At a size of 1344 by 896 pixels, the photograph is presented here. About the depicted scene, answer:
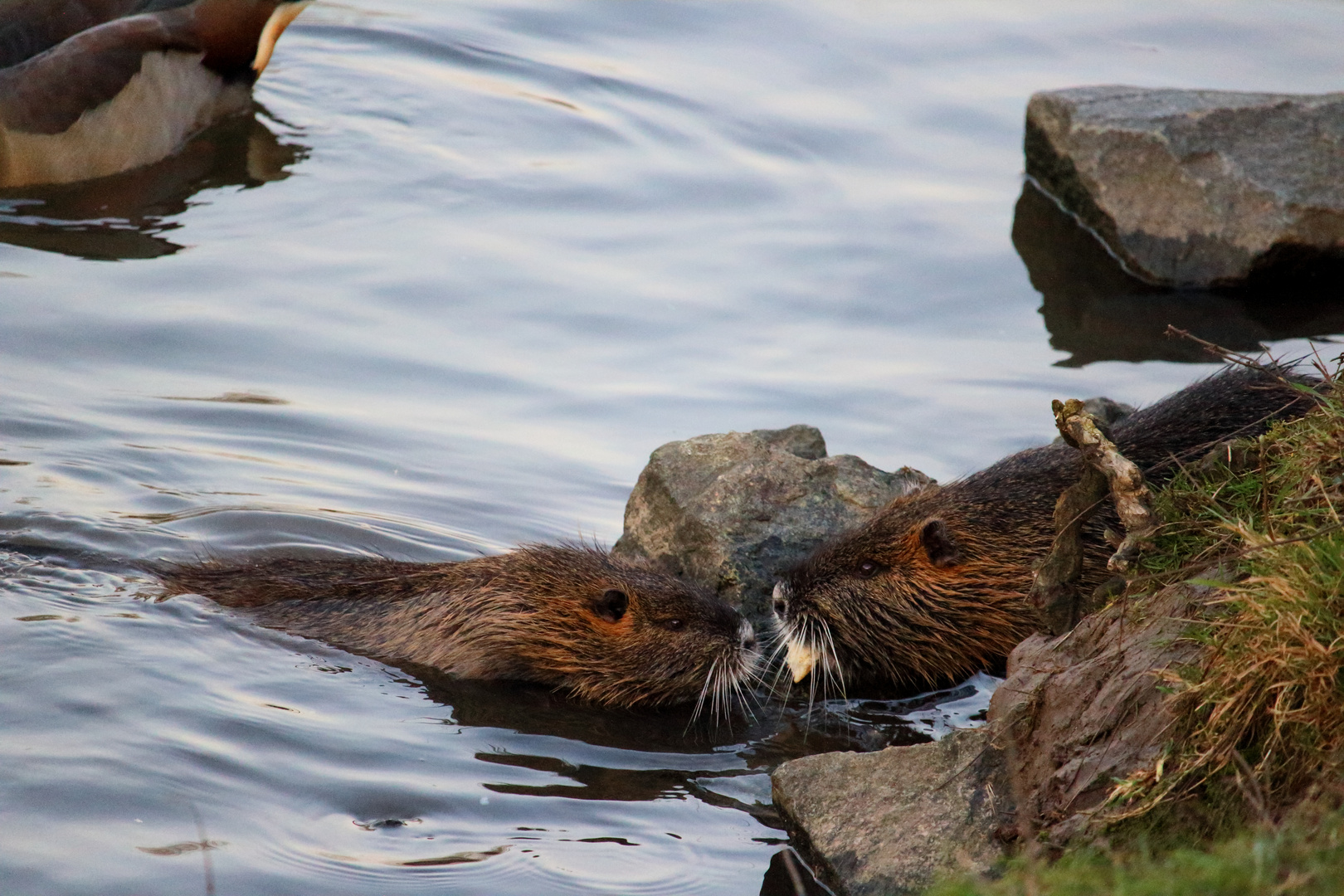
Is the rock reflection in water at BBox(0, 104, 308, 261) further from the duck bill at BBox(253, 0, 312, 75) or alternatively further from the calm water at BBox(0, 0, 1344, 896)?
the duck bill at BBox(253, 0, 312, 75)

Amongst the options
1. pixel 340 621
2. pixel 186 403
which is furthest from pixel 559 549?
pixel 186 403

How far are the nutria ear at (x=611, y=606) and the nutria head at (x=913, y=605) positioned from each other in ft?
1.99

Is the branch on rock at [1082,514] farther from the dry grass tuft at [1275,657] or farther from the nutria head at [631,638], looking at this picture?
the nutria head at [631,638]

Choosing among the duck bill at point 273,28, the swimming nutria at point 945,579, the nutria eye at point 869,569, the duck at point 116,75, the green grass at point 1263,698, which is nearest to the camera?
the green grass at point 1263,698

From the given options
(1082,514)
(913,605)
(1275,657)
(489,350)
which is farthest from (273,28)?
(1275,657)

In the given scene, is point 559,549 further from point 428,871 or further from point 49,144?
point 49,144

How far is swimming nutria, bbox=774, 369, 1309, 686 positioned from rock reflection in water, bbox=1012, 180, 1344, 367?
9.47ft

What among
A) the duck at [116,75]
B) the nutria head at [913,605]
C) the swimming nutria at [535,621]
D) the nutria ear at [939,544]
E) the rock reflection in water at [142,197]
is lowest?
the swimming nutria at [535,621]

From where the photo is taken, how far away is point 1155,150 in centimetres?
935

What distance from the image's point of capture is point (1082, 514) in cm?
439

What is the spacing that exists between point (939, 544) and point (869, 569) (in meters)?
0.29

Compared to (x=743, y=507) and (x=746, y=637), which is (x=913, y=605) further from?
(x=743, y=507)

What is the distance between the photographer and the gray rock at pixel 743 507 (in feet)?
20.7

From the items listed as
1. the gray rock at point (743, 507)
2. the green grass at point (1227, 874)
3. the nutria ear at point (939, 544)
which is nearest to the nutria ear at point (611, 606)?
the gray rock at point (743, 507)
